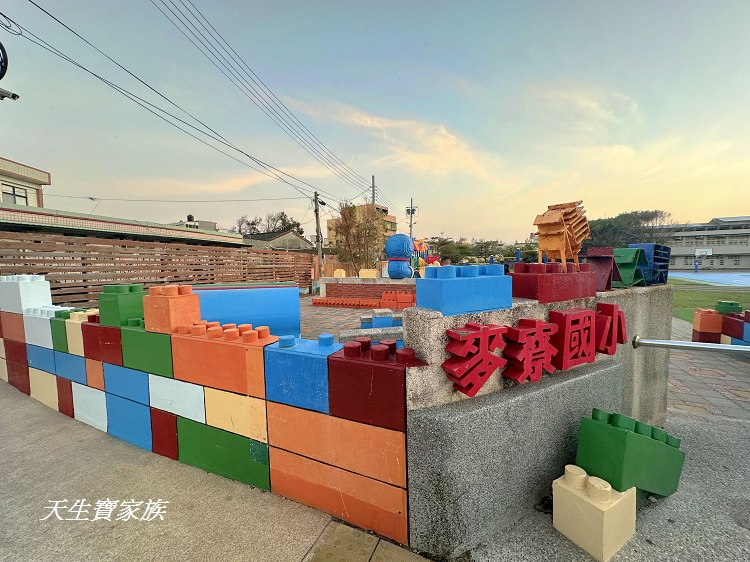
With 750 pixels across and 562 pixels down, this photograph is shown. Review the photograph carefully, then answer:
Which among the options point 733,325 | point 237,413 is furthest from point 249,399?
point 733,325

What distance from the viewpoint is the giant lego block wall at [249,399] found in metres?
2.11

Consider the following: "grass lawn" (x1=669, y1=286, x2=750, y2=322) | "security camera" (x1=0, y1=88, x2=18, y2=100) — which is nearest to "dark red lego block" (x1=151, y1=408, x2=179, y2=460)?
"security camera" (x1=0, y1=88, x2=18, y2=100)

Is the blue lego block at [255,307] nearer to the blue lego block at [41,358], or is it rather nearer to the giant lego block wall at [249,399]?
the giant lego block wall at [249,399]

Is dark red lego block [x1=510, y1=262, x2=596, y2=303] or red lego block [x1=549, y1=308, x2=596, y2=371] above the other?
dark red lego block [x1=510, y1=262, x2=596, y2=303]

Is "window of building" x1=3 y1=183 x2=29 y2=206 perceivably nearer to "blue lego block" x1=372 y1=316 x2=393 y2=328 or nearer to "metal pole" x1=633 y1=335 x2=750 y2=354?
"blue lego block" x1=372 y1=316 x2=393 y2=328

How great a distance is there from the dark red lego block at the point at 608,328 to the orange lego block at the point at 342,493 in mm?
2405

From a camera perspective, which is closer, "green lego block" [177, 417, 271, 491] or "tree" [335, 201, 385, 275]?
"green lego block" [177, 417, 271, 491]

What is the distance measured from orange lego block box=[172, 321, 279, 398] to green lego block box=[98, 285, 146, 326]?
3.19ft

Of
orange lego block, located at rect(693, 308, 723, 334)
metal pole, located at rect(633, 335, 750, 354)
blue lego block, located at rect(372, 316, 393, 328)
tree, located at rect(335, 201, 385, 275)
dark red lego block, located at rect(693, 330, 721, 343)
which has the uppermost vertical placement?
tree, located at rect(335, 201, 385, 275)

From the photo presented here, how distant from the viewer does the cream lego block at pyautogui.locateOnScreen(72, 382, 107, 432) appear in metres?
3.60

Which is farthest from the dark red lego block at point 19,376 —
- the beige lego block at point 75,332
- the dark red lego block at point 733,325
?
the dark red lego block at point 733,325

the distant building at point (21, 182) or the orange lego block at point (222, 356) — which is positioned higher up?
the distant building at point (21, 182)

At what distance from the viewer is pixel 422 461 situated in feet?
6.47

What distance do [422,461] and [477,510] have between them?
1.75 ft
